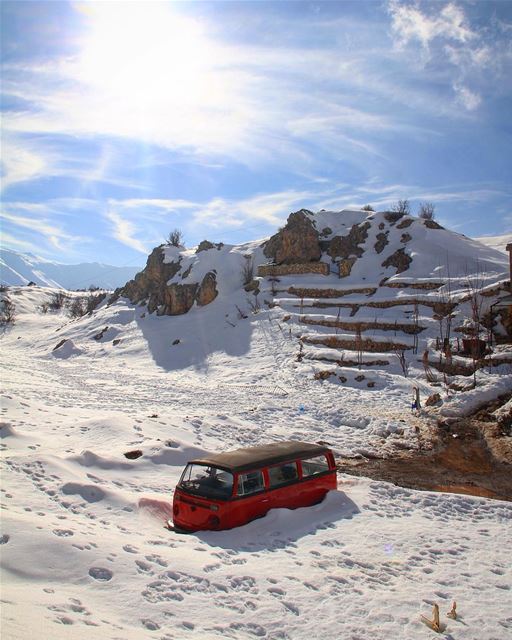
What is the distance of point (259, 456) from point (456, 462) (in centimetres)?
715

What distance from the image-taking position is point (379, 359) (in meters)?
24.7

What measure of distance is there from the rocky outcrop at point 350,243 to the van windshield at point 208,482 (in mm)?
35727

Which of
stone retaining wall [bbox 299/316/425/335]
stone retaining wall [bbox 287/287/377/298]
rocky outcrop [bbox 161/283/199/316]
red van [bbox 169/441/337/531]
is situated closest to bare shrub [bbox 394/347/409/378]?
stone retaining wall [bbox 299/316/425/335]

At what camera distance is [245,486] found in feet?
26.2

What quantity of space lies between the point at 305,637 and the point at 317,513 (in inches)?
146

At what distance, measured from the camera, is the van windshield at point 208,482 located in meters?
7.96

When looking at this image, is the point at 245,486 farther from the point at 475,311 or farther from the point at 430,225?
the point at 430,225

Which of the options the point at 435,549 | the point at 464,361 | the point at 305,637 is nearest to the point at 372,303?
the point at 464,361

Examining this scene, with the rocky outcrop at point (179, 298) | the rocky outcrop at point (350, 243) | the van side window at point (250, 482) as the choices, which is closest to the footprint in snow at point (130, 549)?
the van side window at point (250, 482)

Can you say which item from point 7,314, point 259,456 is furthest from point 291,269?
point 7,314

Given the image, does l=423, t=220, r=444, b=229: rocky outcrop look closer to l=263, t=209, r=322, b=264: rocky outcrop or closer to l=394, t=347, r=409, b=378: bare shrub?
l=263, t=209, r=322, b=264: rocky outcrop

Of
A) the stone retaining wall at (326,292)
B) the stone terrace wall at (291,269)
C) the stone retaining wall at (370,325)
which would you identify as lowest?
the stone retaining wall at (370,325)

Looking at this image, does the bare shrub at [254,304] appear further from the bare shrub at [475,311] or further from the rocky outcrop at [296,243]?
the bare shrub at [475,311]

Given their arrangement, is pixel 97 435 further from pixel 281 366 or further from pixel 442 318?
pixel 442 318
